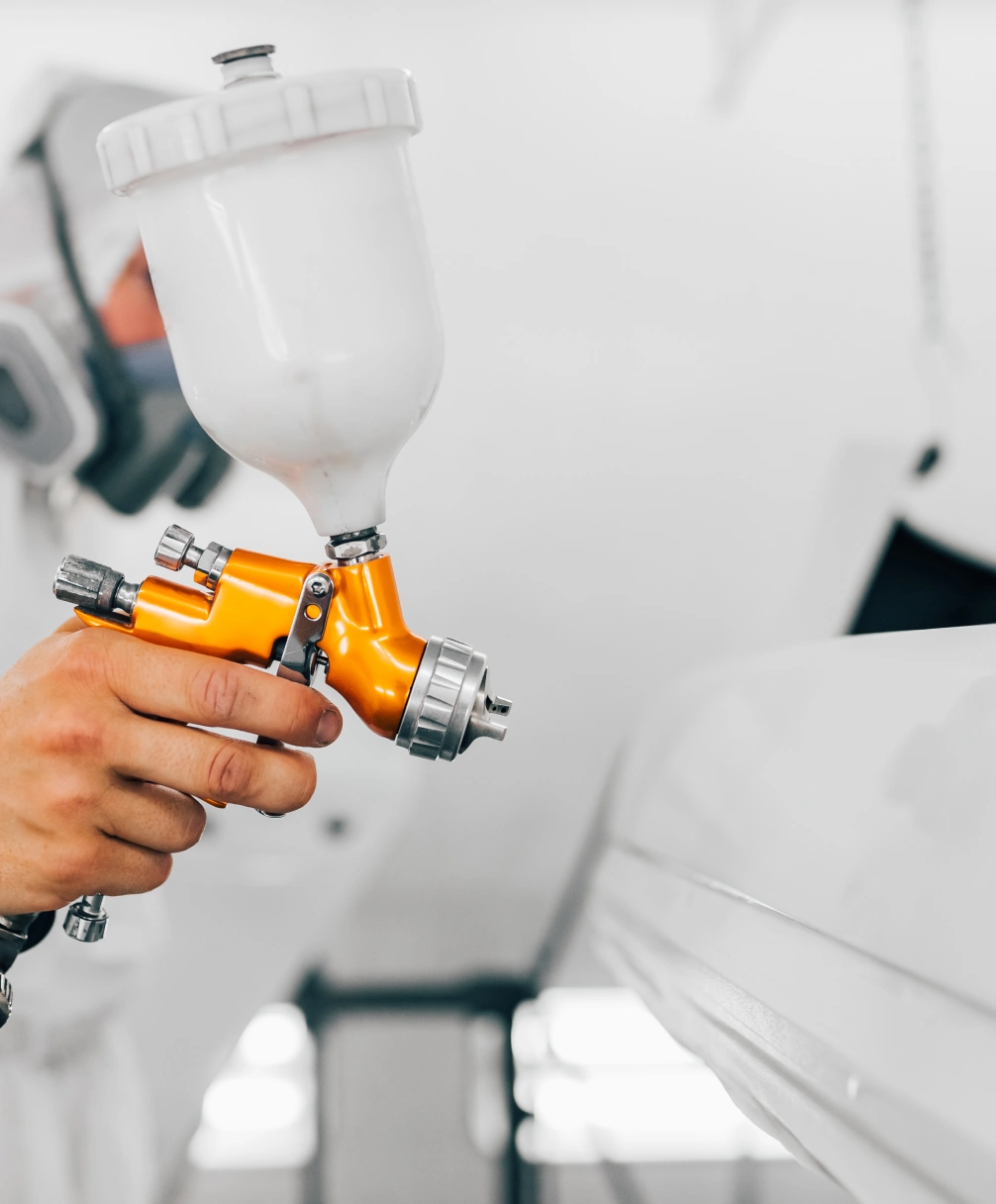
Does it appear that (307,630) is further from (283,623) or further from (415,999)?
(415,999)

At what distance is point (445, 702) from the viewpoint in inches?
17.3

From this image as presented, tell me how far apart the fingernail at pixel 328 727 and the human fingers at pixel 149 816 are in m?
0.08

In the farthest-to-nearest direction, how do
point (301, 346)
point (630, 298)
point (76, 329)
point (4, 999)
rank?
point (630, 298) < point (76, 329) < point (4, 999) < point (301, 346)

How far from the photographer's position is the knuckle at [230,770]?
1.45ft

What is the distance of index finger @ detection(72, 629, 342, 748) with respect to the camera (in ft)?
1.42

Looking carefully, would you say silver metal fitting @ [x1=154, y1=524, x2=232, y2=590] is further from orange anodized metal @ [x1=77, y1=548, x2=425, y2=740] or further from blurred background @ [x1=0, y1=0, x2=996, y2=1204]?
blurred background @ [x1=0, y1=0, x2=996, y2=1204]

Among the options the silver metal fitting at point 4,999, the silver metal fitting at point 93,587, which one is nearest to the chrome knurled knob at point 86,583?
the silver metal fitting at point 93,587

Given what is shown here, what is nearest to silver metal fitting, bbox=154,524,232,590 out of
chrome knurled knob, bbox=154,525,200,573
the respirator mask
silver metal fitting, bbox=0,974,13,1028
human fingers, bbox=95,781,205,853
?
chrome knurled knob, bbox=154,525,200,573

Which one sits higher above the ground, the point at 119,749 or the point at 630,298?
the point at 630,298

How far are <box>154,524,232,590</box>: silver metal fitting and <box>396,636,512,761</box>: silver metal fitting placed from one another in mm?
94

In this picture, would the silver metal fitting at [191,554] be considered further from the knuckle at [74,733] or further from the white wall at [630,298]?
the white wall at [630,298]

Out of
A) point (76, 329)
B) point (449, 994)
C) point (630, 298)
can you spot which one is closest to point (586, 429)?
point (630, 298)

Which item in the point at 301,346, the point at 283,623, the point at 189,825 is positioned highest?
the point at 301,346

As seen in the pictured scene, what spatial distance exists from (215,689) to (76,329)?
659 mm
